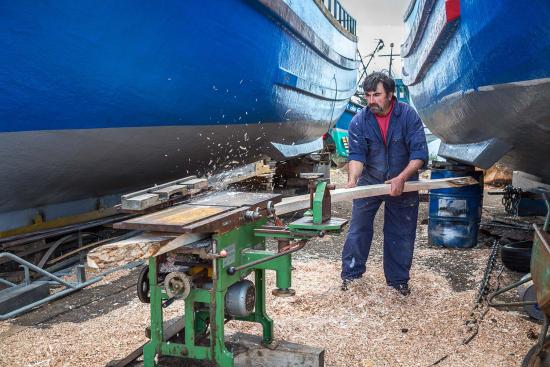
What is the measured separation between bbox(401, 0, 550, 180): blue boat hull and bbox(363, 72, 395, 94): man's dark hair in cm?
56

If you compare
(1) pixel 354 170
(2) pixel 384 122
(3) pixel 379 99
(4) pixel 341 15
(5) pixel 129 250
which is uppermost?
(4) pixel 341 15

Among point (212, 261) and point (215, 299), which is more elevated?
point (212, 261)

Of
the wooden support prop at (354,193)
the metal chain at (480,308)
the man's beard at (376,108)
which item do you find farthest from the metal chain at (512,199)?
the man's beard at (376,108)

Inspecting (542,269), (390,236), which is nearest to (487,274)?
(390,236)

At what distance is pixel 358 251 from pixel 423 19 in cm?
299

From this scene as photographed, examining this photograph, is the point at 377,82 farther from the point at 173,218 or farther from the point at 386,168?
the point at 173,218

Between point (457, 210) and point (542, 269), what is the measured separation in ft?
8.52

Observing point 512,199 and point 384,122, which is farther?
point 512,199

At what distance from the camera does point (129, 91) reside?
11.3ft

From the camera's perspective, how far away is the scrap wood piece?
1.62 m

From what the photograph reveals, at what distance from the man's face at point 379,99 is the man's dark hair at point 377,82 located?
19 millimetres

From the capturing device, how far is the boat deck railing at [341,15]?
9316 millimetres

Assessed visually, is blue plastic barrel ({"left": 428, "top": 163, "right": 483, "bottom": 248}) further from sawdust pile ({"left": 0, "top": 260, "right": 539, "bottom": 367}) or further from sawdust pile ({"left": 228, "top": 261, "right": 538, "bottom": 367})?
sawdust pile ({"left": 0, "top": 260, "right": 539, "bottom": 367})

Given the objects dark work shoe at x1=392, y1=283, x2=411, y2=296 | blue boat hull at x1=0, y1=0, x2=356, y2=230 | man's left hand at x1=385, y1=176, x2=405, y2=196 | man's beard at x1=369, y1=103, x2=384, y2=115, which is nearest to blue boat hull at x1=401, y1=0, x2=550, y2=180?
man's beard at x1=369, y1=103, x2=384, y2=115
